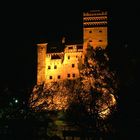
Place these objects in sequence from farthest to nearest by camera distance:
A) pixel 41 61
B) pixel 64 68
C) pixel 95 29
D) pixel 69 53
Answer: pixel 41 61
pixel 95 29
pixel 69 53
pixel 64 68

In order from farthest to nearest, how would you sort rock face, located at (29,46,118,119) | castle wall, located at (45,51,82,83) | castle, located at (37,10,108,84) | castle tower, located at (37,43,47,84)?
castle tower, located at (37,43,47,84) < castle, located at (37,10,108,84) < castle wall, located at (45,51,82,83) < rock face, located at (29,46,118,119)

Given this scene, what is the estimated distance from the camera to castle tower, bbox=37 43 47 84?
64.4 m

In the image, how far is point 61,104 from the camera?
58.8m

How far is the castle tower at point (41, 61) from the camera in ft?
211

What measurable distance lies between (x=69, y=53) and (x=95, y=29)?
548 cm

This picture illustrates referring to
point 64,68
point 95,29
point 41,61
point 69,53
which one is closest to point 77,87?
point 64,68

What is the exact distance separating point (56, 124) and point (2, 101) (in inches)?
457

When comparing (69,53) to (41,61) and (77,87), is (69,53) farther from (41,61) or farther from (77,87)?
(77,87)

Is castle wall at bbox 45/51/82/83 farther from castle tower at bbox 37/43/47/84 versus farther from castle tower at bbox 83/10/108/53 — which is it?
castle tower at bbox 83/10/108/53

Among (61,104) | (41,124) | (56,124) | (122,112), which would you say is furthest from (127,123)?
(61,104)

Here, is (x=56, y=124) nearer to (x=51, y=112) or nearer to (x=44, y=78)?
(x=51, y=112)

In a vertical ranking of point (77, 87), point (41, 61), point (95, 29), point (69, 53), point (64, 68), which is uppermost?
point (95, 29)

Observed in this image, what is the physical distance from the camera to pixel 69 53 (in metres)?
64.0

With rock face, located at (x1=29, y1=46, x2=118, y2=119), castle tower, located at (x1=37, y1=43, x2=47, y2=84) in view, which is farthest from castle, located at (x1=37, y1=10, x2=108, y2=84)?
rock face, located at (x1=29, y1=46, x2=118, y2=119)
